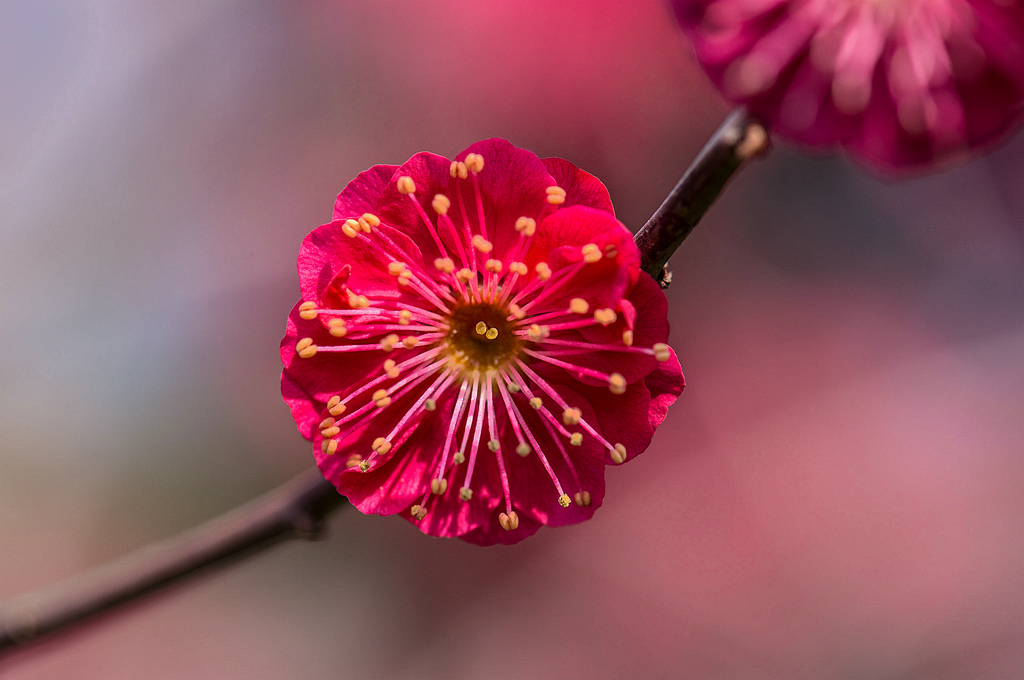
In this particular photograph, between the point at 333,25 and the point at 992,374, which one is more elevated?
the point at 333,25

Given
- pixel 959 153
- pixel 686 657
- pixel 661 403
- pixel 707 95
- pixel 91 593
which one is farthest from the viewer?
pixel 707 95

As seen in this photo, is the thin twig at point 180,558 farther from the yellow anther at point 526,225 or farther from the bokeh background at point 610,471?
the bokeh background at point 610,471

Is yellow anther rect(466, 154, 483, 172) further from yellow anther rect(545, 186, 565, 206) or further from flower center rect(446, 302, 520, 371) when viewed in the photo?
flower center rect(446, 302, 520, 371)

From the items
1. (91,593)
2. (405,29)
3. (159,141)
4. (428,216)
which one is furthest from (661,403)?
(159,141)

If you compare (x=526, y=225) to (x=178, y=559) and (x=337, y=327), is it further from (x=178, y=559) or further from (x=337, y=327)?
(x=178, y=559)

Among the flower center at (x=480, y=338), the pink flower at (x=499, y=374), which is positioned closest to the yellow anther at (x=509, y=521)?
the pink flower at (x=499, y=374)

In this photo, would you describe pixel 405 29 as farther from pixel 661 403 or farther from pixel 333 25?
pixel 661 403

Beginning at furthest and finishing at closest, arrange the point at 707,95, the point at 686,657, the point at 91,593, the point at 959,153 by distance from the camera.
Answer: the point at 707,95
the point at 686,657
the point at 91,593
the point at 959,153
